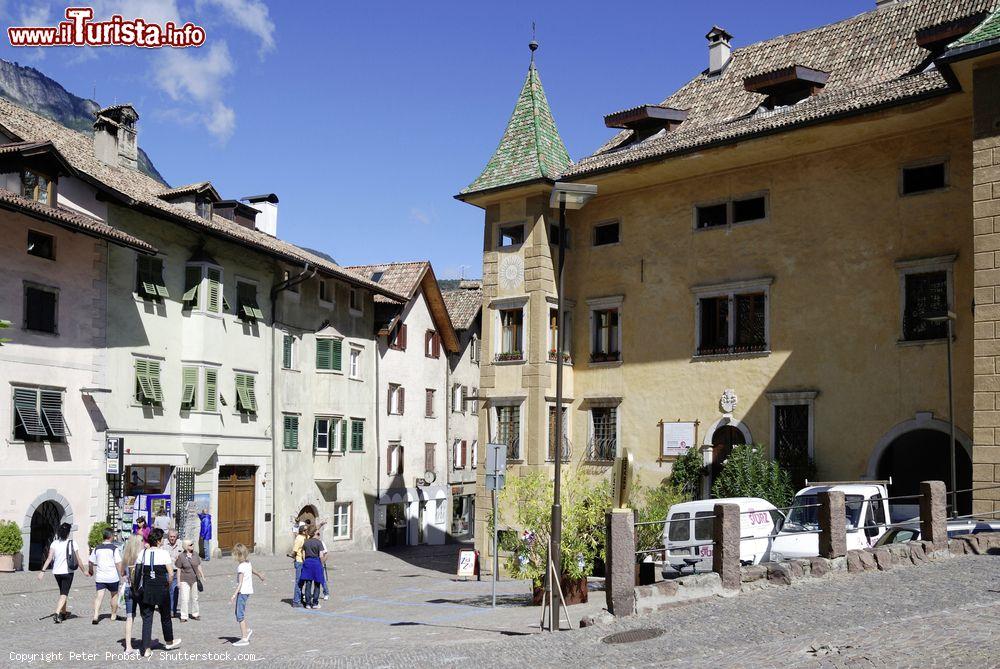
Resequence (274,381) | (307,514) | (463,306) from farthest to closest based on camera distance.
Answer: (463,306)
(307,514)
(274,381)

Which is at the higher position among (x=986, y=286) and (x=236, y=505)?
(x=986, y=286)

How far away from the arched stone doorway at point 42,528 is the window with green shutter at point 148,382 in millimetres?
4405

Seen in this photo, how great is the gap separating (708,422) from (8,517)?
18725 millimetres

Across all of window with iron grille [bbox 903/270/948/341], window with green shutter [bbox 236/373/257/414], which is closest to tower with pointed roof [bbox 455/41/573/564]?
window with green shutter [bbox 236/373/257/414]

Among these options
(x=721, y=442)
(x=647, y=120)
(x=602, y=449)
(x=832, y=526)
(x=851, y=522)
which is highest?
(x=647, y=120)

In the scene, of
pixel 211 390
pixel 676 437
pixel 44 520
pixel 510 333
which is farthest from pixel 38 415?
pixel 676 437

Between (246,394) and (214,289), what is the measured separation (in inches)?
158

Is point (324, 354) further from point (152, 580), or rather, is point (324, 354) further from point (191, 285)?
point (152, 580)

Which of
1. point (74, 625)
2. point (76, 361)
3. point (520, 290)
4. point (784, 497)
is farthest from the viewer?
point (520, 290)

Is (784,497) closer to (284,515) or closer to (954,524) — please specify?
(954,524)

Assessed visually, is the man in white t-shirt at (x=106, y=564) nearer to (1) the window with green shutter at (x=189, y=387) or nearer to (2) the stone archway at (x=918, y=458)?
(2) the stone archway at (x=918, y=458)

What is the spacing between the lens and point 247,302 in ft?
127

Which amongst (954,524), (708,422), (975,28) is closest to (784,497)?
(708,422)

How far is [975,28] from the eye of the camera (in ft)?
79.2
